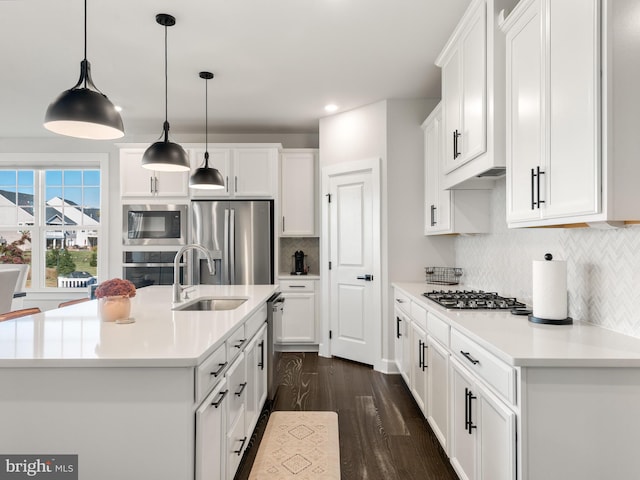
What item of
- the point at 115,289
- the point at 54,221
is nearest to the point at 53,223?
the point at 54,221

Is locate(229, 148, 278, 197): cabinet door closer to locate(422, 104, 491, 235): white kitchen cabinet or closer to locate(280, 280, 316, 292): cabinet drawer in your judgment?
locate(280, 280, 316, 292): cabinet drawer

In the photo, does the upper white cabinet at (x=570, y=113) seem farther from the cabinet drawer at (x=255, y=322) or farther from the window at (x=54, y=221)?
the window at (x=54, y=221)

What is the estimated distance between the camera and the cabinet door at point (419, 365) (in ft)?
8.80

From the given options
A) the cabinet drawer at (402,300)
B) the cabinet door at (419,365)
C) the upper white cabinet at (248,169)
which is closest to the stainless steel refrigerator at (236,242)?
the upper white cabinet at (248,169)

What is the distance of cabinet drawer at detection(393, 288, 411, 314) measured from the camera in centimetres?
327

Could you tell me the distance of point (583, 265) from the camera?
1.97m

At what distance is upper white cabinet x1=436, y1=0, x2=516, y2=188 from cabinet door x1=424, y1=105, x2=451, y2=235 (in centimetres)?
40

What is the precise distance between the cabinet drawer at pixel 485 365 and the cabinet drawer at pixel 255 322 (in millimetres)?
1121

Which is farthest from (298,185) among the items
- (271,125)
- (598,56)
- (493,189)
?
(598,56)

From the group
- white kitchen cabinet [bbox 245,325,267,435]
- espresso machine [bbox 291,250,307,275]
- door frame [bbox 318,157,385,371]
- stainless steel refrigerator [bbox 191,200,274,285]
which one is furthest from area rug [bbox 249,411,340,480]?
espresso machine [bbox 291,250,307,275]

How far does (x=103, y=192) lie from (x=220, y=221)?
6.45 feet

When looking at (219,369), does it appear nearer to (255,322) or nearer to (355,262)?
(255,322)

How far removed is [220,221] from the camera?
4766 mm

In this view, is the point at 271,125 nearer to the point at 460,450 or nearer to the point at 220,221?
the point at 220,221
